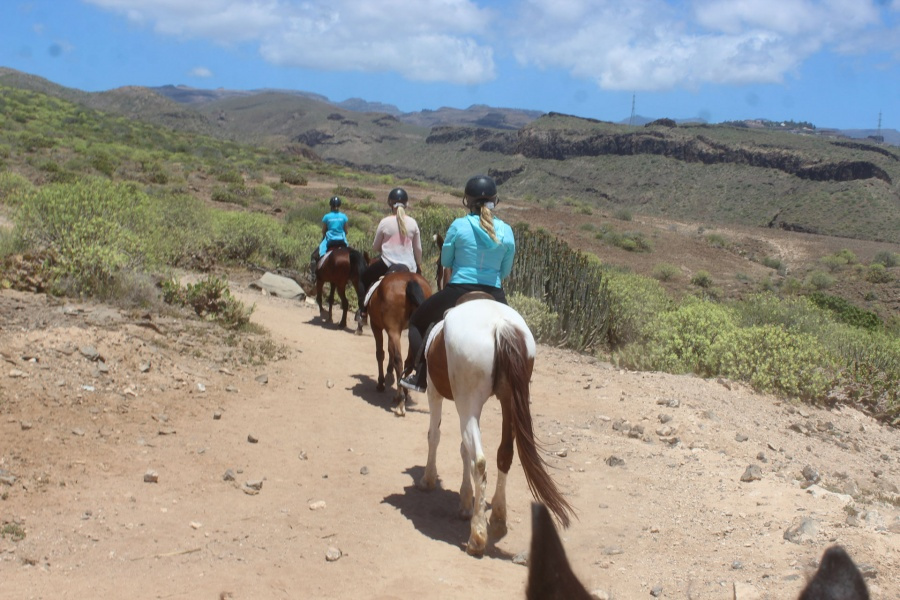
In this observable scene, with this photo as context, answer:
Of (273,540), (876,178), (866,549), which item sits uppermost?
(876,178)

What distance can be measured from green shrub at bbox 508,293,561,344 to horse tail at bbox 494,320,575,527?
656 cm

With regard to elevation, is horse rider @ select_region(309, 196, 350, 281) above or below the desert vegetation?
above

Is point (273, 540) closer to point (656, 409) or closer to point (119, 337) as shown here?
point (119, 337)

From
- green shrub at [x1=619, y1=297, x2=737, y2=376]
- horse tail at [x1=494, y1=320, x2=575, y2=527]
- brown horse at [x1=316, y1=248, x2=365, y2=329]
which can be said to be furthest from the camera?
brown horse at [x1=316, y1=248, x2=365, y2=329]

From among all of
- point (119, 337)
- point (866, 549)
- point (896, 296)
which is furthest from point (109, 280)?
point (896, 296)

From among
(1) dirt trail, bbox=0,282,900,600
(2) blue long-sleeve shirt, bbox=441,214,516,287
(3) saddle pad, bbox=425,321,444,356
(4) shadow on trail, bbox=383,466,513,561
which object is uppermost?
(2) blue long-sleeve shirt, bbox=441,214,516,287

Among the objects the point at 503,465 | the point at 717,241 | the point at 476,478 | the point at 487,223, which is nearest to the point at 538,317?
the point at 487,223

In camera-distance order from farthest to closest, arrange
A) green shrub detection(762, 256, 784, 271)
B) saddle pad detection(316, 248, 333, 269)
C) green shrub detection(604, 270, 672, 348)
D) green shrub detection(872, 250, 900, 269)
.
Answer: green shrub detection(872, 250, 900, 269) < green shrub detection(762, 256, 784, 271) < green shrub detection(604, 270, 672, 348) < saddle pad detection(316, 248, 333, 269)

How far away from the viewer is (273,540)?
15.8ft

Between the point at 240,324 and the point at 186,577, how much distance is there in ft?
16.9

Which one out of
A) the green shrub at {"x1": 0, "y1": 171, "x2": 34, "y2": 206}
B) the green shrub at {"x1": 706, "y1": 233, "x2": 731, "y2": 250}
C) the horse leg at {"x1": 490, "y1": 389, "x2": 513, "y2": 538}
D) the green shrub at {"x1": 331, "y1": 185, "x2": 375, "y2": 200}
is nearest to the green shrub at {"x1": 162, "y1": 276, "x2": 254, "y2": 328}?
the horse leg at {"x1": 490, "y1": 389, "x2": 513, "y2": 538}

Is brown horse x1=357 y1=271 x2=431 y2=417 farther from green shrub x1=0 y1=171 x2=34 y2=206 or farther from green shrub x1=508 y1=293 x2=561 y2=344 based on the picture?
green shrub x1=0 y1=171 x2=34 y2=206

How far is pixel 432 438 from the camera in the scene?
227 inches

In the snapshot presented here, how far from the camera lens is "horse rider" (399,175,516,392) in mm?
5488
